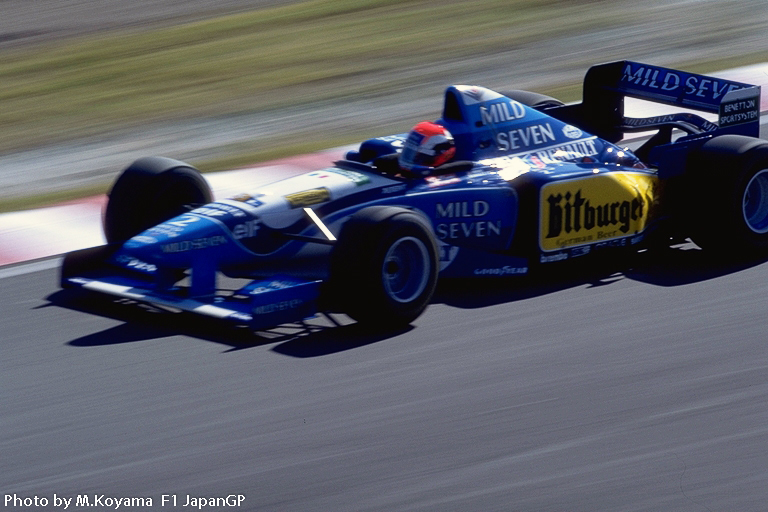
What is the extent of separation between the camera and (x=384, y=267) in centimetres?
580

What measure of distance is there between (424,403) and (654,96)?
402cm

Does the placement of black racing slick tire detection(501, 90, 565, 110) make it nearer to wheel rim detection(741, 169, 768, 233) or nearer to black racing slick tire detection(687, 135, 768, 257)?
black racing slick tire detection(687, 135, 768, 257)

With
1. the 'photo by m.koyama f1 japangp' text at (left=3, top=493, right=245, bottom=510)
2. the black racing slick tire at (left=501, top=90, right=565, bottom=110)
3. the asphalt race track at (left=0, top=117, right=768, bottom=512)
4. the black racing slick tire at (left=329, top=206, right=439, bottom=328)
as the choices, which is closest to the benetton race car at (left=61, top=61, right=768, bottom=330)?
the black racing slick tire at (left=329, top=206, right=439, bottom=328)

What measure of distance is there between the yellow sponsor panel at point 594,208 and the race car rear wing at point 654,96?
3.27ft

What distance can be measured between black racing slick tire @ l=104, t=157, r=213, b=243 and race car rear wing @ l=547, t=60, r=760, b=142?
285 centimetres

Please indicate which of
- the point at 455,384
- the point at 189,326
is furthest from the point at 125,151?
the point at 455,384

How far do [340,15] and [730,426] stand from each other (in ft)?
42.6

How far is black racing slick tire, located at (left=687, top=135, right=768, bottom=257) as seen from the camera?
6785mm

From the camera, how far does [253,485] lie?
430cm

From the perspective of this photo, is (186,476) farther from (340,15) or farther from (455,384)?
(340,15)

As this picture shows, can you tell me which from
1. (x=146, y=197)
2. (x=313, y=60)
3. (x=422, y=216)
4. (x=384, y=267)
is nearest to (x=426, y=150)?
(x=422, y=216)

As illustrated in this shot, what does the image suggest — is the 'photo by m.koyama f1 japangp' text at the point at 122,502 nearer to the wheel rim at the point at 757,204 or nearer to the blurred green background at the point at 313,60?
the wheel rim at the point at 757,204

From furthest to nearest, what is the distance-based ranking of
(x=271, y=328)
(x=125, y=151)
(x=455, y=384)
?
(x=125, y=151) → (x=271, y=328) → (x=455, y=384)

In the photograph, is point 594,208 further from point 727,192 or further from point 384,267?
point 384,267
